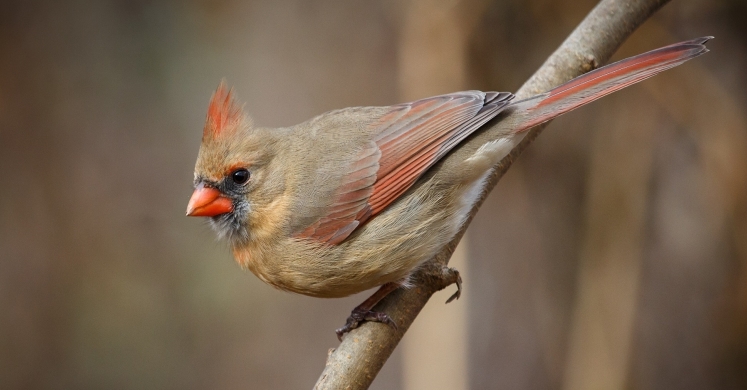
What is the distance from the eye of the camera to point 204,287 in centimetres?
533

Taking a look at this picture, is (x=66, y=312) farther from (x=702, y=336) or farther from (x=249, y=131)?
(x=702, y=336)

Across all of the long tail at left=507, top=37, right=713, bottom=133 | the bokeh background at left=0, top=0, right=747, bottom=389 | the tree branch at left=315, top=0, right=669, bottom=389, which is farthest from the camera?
the bokeh background at left=0, top=0, right=747, bottom=389

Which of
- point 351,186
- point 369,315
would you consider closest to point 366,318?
point 369,315

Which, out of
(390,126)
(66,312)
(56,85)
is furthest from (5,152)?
(390,126)

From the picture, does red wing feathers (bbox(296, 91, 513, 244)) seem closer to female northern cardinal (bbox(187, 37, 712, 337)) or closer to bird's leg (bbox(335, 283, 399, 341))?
female northern cardinal (bbox(187, 37, 712, 337))

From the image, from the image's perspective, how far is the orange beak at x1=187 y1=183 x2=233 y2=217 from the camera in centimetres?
275

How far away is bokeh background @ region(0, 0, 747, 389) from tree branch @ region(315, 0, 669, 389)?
1335 mm

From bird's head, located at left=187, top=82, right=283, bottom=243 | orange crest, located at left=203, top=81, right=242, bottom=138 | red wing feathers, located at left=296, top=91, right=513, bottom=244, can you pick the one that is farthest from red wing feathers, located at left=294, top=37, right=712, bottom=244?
orange crest, located at left=203, top=81, right=242, bottom=138

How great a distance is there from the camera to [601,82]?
2.68 meters

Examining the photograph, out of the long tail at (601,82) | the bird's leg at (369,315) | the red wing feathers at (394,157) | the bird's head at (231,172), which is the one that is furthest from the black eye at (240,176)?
the long tail at (601,82)

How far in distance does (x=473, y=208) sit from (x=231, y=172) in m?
1.00

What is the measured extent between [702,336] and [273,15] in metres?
3.83

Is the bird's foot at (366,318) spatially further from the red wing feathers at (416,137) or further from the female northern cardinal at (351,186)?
the red wing feathers at (416,137)

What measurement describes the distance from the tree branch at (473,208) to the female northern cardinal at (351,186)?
0.06m
